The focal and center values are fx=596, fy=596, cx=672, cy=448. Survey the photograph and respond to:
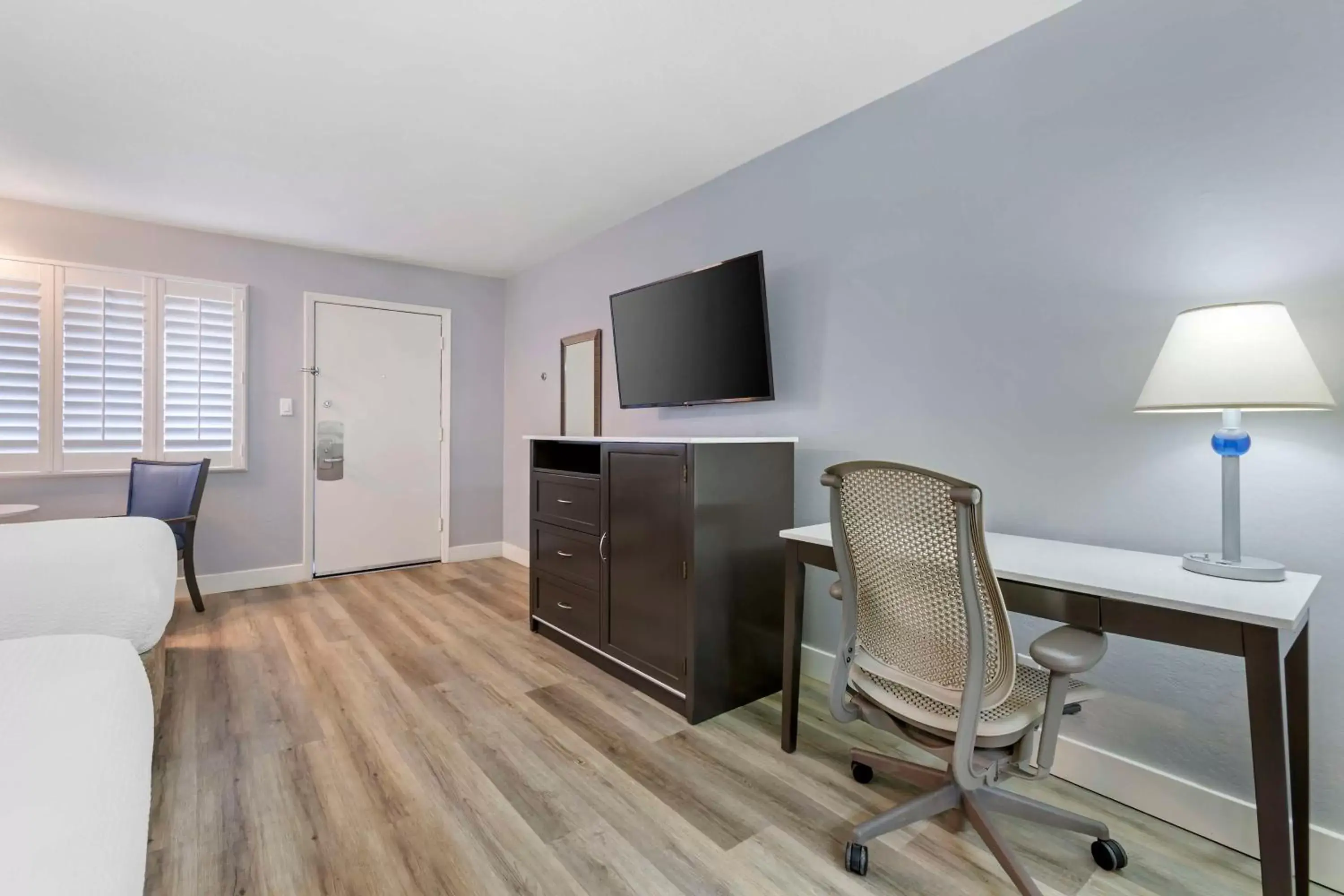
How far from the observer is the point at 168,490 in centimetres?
335

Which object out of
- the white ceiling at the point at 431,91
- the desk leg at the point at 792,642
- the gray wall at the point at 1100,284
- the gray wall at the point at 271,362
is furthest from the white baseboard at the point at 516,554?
the desk leg at the point at 792,642

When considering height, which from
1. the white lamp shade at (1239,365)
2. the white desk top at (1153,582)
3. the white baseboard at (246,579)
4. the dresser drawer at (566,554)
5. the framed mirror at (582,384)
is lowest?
the white baseboard at (246,579)

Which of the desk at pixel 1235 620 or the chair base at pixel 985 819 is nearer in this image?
the desk at pixel 1235 620

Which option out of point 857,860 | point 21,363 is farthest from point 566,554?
point 21,363

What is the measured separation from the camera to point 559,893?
4.53 ft

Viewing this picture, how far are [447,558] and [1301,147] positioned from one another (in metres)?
4.92

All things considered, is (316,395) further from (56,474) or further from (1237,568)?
(1237,568)

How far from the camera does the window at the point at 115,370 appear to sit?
10.8ft

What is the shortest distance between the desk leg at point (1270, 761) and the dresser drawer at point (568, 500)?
2.12 metres

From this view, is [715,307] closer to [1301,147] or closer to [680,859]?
[1301,147]

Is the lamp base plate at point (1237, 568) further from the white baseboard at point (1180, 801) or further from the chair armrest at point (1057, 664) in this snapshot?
the white baseboard at point (1180, 801)

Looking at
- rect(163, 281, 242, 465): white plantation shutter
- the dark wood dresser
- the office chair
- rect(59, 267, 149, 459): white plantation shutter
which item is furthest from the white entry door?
the office chair

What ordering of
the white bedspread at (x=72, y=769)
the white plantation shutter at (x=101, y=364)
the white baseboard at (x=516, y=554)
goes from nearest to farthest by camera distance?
1. the white bedspread at (x=72, y=769)
2. the white plantation shutter at (x=101, y=364)
3. the white baseboard at (x=516, y=554)

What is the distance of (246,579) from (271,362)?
4.75ft
